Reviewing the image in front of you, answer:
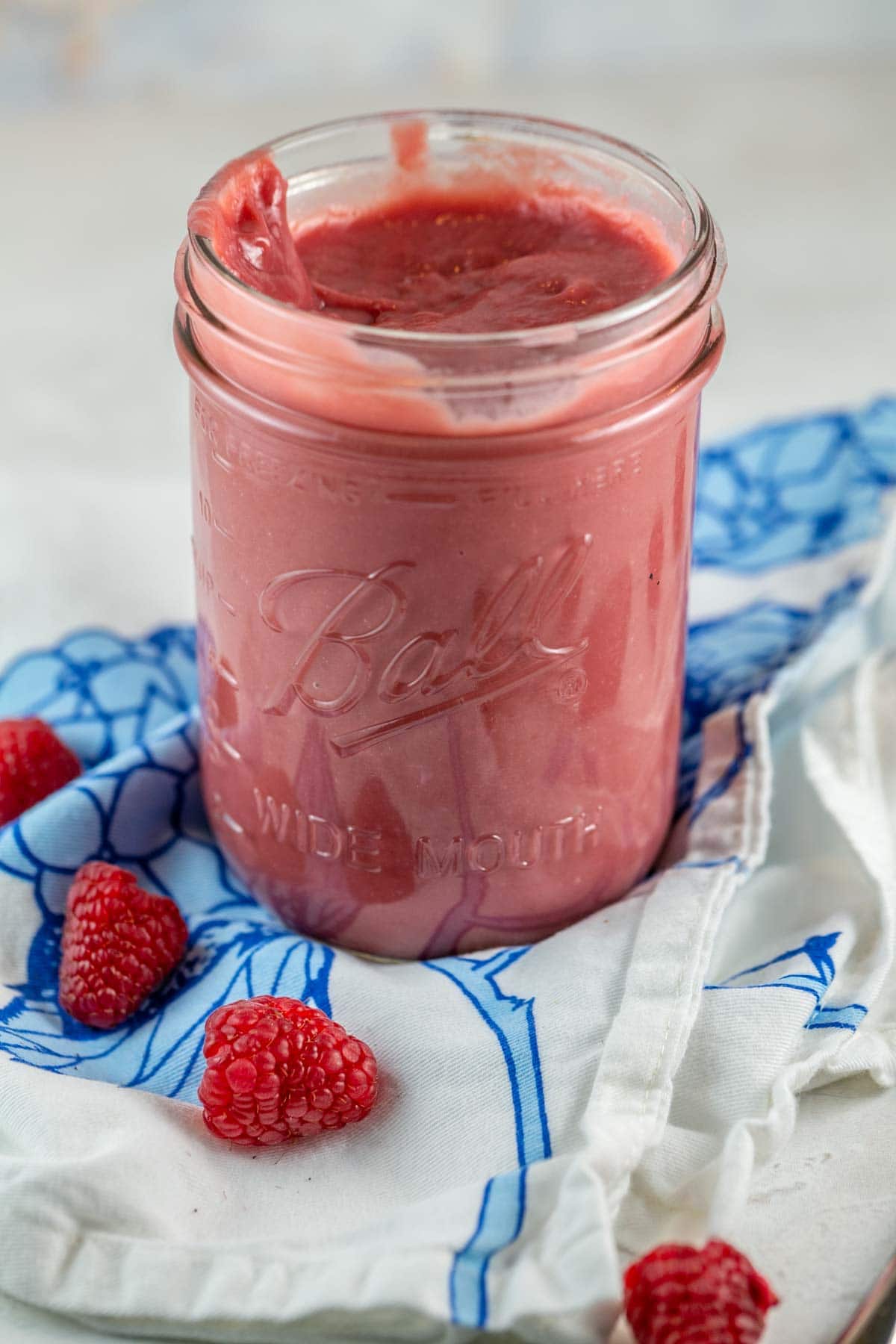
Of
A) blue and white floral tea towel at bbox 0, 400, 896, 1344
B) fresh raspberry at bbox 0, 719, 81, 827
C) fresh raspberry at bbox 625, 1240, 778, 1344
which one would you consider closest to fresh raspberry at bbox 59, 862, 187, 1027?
blue and white floral tea towel at bbox 0, 400, 896, 1344

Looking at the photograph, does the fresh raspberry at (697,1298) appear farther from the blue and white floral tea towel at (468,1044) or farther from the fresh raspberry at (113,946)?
the fresh raspberry at (113,946)

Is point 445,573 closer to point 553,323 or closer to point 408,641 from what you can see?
point 408,641

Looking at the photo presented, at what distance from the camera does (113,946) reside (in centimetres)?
113

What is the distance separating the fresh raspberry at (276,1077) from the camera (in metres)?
1.00

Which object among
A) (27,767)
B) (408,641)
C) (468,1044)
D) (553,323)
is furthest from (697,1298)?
(27,767)

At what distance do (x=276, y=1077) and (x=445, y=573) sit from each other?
1.09ft

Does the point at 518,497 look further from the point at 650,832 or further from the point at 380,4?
the point at 380,4

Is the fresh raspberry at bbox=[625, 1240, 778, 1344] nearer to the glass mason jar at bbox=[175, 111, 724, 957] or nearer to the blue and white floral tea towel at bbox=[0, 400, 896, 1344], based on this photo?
the blue and white floral tea towel at bbox=[0, 400, 896, 1344]

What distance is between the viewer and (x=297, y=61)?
100 inches

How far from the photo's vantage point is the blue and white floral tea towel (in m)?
0.92

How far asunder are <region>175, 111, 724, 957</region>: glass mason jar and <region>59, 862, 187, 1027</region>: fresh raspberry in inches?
3.9

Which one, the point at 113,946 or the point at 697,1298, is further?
the point at 113,946

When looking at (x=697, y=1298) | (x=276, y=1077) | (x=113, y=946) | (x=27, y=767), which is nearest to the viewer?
(x=697, y=1298)

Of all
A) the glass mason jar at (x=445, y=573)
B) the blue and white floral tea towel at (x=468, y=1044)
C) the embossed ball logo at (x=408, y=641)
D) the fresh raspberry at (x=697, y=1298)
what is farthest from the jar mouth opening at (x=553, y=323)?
the fresh raspberry at (x=697, y=1298)
